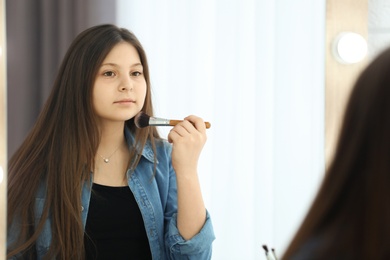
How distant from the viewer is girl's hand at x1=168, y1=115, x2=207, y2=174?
1.03 meters

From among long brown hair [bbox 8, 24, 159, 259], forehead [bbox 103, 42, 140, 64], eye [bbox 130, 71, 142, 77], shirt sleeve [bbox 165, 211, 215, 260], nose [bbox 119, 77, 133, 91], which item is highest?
forehead [bbox 103, 42, 140, 64]

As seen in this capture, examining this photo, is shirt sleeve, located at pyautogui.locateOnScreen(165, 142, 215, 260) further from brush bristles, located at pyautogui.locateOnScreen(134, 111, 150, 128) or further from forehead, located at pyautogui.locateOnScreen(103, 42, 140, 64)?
forehead, located at pyautogui.locateOnScreen(103, 42, 140, 64)

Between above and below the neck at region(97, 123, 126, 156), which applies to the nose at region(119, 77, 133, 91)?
above

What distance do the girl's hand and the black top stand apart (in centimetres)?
11

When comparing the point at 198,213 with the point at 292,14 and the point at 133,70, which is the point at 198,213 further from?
the point at 292,14

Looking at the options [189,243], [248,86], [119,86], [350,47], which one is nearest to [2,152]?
[119,86]

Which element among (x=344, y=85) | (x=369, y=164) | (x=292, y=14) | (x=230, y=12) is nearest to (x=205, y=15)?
(x=230, y=12)

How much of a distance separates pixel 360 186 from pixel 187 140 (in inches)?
19.9

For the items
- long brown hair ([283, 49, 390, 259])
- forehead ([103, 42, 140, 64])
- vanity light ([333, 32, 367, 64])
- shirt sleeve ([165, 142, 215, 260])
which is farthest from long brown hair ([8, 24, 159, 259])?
long brown hair ([283, 49, 390, 259])

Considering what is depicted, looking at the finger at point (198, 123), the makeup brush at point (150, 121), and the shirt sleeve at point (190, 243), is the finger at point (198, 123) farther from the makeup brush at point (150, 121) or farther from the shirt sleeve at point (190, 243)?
the shirt sleeve at point (190, 243)

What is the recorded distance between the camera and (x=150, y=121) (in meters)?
1.04

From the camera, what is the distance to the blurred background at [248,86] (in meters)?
1.15

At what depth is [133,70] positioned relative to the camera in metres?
1.07

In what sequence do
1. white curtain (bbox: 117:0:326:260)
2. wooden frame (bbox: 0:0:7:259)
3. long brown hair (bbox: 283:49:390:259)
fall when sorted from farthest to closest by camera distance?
white curtain (bbox: 117:0:326:260)
wooden frame (bbox: 0:0:7:259)
long brown hair (bbox: 283:49:390:259)
